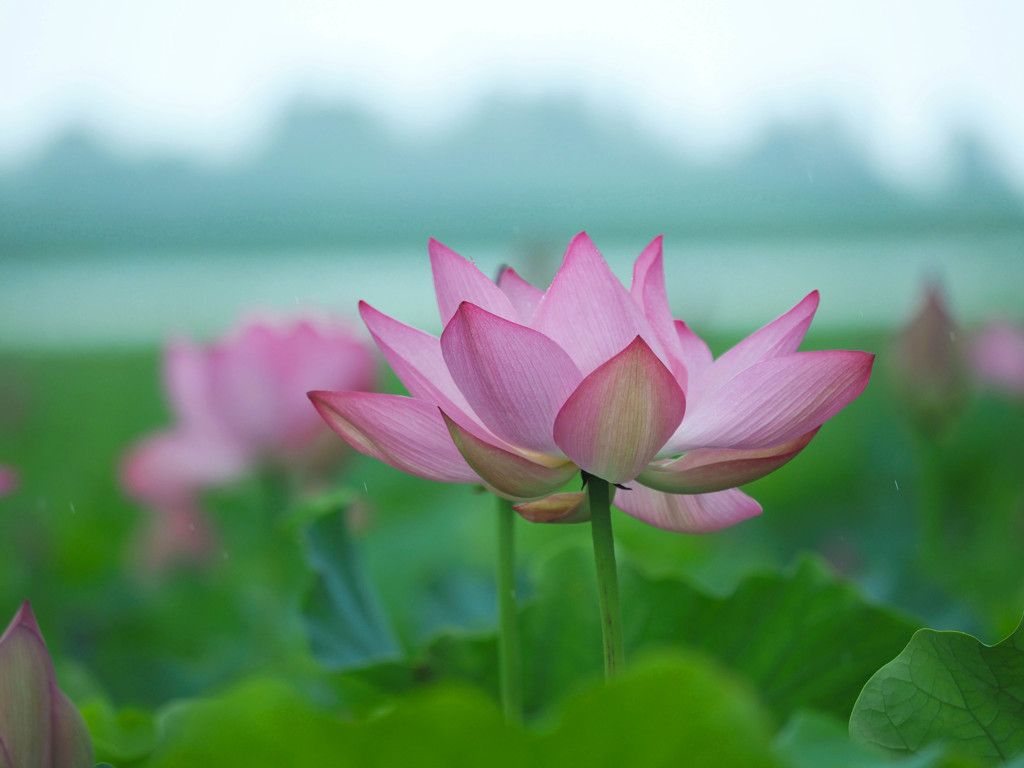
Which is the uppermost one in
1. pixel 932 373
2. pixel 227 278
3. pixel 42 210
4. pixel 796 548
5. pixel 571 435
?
pixel 42 210

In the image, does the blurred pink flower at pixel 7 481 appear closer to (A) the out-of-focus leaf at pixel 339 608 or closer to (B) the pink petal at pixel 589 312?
(A) the out-of-focus leaf at pixel 339 608

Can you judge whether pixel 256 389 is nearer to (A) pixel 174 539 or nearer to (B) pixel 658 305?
(A) pixel 174 539

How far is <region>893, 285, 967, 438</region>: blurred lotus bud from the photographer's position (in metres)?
0.95

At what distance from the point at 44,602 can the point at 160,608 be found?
0.39ft

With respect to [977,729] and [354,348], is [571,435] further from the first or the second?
[354,348]

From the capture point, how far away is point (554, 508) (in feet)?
0.82

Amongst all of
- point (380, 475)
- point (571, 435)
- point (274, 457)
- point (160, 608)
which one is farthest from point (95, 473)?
point (571, 435)

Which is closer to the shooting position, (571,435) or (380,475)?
(571,435)

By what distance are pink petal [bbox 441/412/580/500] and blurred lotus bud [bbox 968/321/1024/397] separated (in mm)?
1179

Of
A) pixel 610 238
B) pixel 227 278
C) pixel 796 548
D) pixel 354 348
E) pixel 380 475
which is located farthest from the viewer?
pixel 610 238

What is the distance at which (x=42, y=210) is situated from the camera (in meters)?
12.0

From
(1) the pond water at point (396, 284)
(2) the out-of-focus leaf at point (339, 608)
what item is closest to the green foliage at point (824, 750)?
(2) the out-of-focus leaf at point (339, 608)

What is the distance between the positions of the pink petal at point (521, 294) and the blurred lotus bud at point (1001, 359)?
1113mm

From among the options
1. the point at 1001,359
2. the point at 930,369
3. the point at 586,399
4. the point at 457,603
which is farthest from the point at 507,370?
the point at 1001,359
